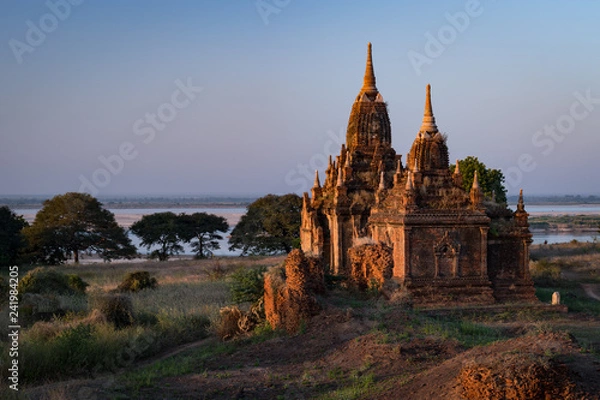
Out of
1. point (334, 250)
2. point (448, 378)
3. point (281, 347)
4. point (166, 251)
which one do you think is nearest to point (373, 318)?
point (281, 347)

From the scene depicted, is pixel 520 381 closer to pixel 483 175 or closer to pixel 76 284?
pixel 76 284

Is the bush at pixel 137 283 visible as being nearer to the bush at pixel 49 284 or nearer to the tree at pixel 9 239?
the bush at pixel 49 284

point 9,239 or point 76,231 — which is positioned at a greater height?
point 76,231

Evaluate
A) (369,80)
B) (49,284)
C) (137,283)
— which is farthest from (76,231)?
(369,80)

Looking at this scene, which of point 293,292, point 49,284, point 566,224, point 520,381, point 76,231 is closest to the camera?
point 520,381

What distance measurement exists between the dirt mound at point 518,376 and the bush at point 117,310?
11038 mm

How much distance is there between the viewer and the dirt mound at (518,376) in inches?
316

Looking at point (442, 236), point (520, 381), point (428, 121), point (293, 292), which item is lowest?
point (520, 381)

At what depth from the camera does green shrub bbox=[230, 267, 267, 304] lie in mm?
18391

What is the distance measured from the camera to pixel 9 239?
4241 cm

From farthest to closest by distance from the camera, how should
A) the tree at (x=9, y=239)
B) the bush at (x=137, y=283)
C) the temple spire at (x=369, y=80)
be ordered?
the tree at (x=9, y=239) → the temple spire at (x=369, y=80) → the bush at (x=137, y=283)

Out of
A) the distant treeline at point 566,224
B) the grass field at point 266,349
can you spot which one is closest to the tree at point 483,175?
the grass field at point 266,349

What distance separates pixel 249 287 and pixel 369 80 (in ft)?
48.2

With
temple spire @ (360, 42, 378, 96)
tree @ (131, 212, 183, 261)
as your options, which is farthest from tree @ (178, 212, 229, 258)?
temple spire @ (360, 42, 378, 96)
